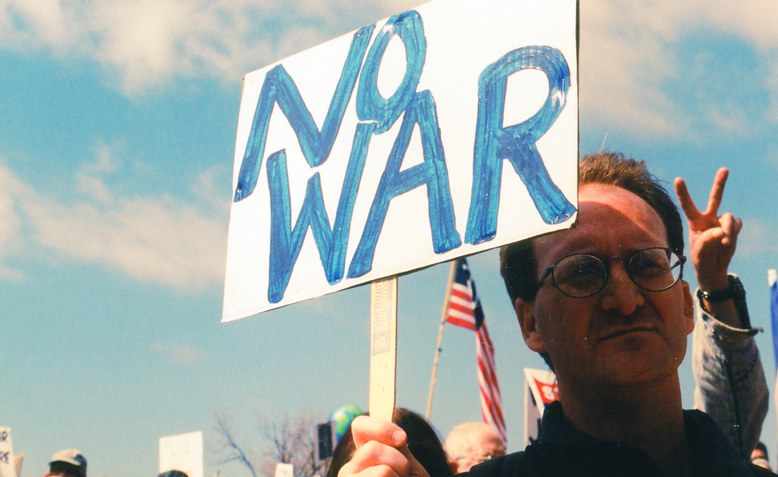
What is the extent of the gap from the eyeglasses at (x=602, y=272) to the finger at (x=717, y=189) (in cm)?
50

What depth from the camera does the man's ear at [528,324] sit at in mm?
1896

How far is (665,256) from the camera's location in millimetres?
1828

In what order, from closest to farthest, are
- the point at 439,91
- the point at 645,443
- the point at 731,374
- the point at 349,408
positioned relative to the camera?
the point at 645,443, the point at 439,91, the point at 731,374, the point at 349,408

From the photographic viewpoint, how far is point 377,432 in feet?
Answer: 5.56

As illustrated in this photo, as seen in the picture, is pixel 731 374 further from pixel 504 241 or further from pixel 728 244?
pixel 504 241

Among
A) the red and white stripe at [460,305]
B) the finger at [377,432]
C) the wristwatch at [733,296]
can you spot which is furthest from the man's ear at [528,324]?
the red and white stripe at [460,305]

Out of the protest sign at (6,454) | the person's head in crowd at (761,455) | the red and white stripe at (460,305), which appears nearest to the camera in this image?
the person's head in crowd at (761,455)

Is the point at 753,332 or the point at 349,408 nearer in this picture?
the point at 753,332

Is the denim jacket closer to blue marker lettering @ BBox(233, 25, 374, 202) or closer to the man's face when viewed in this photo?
the man's face

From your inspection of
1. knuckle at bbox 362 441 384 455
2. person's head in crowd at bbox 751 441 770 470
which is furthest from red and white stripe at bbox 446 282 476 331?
knuckle at bbox 362 441 384 455

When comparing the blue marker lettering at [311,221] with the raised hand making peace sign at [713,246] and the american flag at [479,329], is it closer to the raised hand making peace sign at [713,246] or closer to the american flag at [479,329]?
the raised hand making peace sign at [713,246]

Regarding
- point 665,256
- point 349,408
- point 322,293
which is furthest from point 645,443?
point 349,408

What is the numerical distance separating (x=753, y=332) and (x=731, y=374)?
0.11 meters

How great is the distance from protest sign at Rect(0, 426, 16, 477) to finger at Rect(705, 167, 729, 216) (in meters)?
5.39
